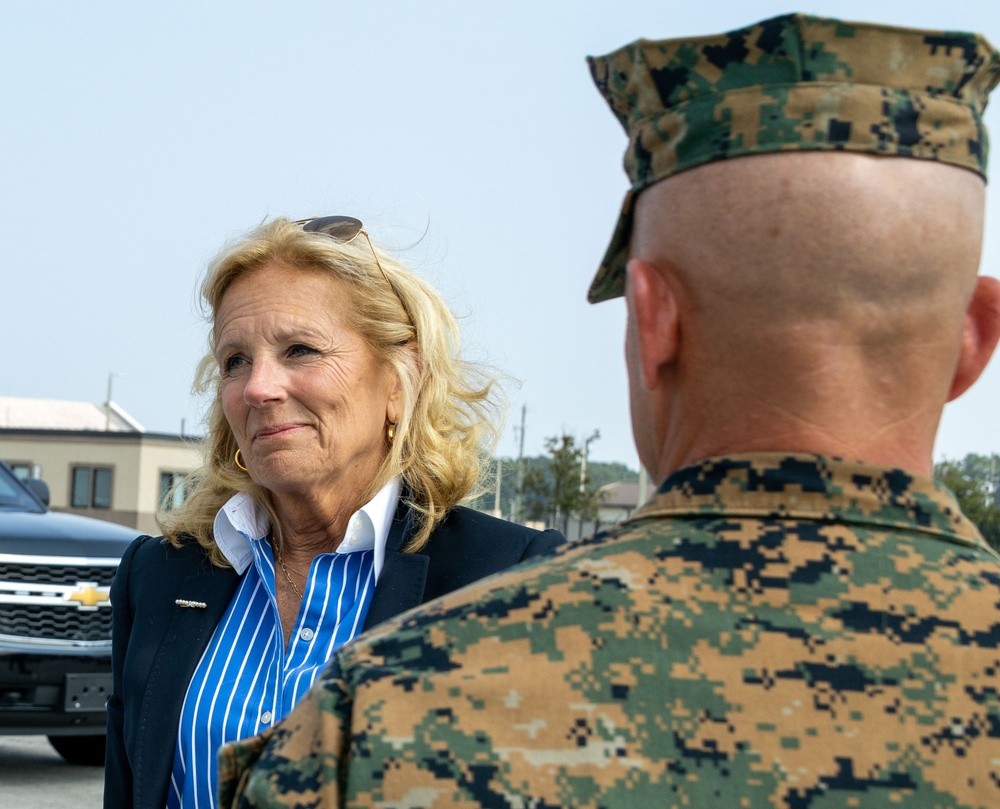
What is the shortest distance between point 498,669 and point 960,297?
58 cm

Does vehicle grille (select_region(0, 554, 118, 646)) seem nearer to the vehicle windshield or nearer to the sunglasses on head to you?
the vehicle windshield

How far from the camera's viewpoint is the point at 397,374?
337cm

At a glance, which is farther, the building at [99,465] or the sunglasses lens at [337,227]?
the building at [99,465]

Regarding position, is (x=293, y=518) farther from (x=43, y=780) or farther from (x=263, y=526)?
(x=43, y=780)

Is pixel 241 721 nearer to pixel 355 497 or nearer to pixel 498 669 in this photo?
pixel 355 497

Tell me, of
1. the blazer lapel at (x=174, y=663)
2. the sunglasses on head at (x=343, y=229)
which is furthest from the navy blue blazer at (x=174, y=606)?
the sunglasses on head at (x=343, y=229)

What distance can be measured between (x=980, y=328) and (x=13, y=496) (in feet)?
27.6

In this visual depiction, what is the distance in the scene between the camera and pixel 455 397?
360 cm

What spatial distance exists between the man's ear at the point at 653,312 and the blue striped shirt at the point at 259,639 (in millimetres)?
1590

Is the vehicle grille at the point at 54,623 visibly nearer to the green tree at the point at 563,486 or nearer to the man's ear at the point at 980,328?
the man's ear at the point at 980,328

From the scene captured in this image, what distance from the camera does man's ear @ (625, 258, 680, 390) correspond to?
1260 millimetres

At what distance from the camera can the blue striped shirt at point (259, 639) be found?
112 inches

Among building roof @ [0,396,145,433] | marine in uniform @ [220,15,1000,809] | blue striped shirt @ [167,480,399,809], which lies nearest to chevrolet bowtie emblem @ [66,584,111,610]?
blue striped shirt @ [167,480,399,809]

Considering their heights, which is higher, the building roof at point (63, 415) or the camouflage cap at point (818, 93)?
the camouflage cap at point (818, 93)
